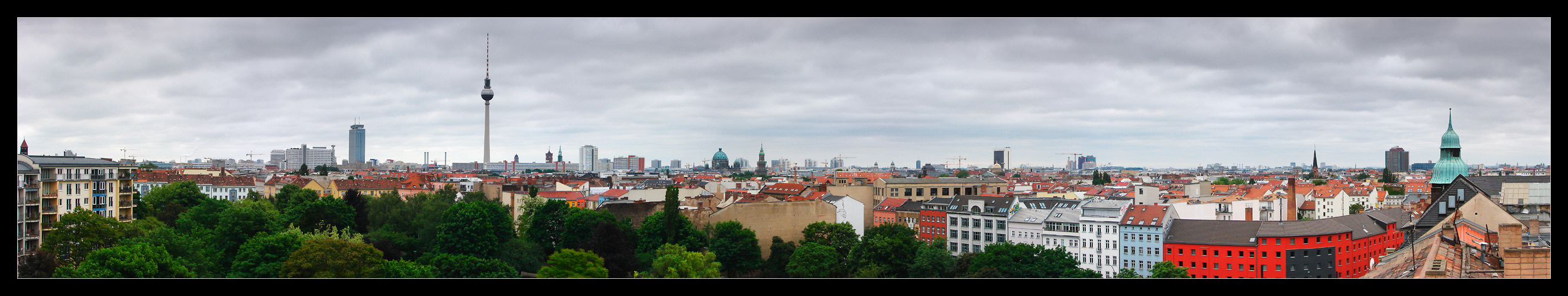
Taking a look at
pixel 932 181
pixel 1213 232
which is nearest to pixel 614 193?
pixel 932 181

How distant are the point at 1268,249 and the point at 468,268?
23763 millimetres

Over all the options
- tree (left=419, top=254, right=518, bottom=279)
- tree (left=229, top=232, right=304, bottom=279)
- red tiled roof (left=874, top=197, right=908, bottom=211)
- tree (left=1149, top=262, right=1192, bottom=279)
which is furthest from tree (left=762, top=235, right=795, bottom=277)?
tree (left=229, top=232, right=304, bottom=279)

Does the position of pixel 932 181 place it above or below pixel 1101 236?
above

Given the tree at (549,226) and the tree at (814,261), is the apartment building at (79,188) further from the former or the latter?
the tree at (814,261)

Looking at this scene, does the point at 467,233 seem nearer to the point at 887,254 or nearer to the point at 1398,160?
the point at 887,254

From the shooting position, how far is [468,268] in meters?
25.5

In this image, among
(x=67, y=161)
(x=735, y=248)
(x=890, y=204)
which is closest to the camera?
(x=67, y=161)

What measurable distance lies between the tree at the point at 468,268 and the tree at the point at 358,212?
36.7 feet

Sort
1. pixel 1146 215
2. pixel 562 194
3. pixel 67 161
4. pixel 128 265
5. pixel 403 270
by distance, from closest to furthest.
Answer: pixel 128 265, pixel 403 270, pixel 67 161, pixel 1146 215, pixel 562 194

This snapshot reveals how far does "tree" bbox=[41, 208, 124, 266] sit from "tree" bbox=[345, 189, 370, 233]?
1209cm

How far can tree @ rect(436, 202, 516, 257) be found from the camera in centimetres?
2992

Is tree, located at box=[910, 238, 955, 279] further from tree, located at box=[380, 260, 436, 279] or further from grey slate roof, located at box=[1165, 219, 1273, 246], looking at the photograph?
tree, located at box=[380, 260, 436, 279]

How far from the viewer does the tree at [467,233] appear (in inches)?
1178
